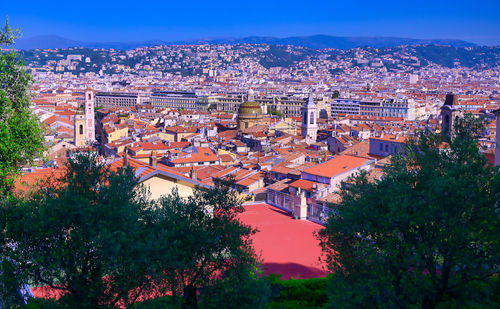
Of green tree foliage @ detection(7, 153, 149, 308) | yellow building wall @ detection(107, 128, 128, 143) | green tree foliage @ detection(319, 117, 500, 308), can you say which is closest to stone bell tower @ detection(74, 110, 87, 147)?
yellow building wall @ detection(107, 128, 128, 143)

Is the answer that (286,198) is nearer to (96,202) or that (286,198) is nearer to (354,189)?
(354,189)

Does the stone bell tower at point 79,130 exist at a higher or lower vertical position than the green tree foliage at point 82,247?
lower

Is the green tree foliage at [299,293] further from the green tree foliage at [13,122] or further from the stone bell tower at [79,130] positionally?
the stone bell tower at [79,130]

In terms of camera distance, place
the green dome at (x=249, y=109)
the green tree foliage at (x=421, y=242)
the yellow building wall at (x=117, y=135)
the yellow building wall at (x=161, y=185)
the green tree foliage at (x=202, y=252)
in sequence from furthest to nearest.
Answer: the green dome at (x=249, y=109) < the yellow building wall at (x=117, y=135) < the yellow building wall at (x=161, y=185) < the green tree foliage at (x=202, y=252) < the green tree foliage at (x=421, y=242)

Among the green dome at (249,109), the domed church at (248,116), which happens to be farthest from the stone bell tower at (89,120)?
the green dome at (249,109)

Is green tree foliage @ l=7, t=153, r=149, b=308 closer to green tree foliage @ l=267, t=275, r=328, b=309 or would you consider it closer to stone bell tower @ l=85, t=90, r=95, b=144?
green tree foliage @ l=267, t=275, r=328, b=309

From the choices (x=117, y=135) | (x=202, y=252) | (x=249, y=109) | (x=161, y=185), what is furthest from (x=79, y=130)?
(x=202, y=252)
